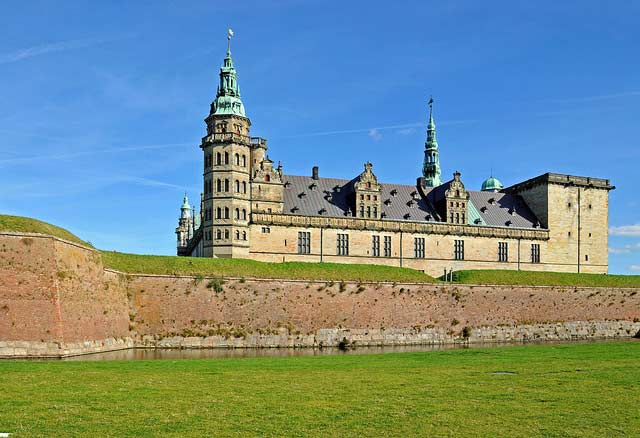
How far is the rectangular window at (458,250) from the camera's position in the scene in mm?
56750

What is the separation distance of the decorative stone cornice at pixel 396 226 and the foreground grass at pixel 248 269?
286 inches

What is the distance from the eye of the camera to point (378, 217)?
5441 cm

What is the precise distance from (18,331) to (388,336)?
22024 millimetres

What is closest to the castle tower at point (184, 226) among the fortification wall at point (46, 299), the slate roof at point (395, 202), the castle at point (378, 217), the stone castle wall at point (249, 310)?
the castle at point (378, 217)

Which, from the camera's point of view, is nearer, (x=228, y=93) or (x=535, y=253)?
(x=228, y=93)

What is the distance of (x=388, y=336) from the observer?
138 ft

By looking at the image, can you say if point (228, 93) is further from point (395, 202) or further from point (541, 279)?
point (541, 279)

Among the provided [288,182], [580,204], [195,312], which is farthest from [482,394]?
[580,204]

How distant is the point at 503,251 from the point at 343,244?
15.0 meters

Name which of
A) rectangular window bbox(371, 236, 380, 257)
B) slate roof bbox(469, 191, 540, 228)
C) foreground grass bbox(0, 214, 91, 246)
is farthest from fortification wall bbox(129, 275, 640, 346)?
slate roof bbox(469, 191, 540, 228)

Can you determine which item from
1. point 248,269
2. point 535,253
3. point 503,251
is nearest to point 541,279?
point 503,251

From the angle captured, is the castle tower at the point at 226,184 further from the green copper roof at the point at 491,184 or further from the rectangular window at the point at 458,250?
the green copper roof at the point at 491,184

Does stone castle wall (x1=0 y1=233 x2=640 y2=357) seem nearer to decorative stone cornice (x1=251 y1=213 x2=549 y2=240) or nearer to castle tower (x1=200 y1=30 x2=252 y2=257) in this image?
castle tower (x1=200 y1=30 x2=252 y2=257)

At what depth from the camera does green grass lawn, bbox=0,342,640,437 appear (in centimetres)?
1115
